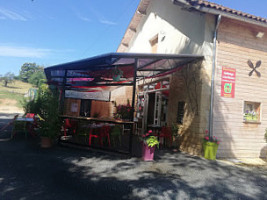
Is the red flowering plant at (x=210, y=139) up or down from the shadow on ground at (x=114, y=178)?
up

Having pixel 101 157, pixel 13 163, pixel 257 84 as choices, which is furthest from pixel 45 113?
pixel 257 84

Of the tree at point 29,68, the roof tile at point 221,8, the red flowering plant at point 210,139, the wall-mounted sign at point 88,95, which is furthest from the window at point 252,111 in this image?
the tree at point 29,68

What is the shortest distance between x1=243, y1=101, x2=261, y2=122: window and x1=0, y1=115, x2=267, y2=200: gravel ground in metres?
1.84

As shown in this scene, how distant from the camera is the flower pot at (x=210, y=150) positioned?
5303 mm

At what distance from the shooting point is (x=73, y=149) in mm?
5535

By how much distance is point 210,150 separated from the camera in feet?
17.4

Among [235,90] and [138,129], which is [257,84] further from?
[138,129]

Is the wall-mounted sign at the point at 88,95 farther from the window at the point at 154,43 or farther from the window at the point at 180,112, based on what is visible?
the window at the point at 180,112

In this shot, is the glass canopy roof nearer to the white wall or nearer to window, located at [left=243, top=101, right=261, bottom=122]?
the white wall

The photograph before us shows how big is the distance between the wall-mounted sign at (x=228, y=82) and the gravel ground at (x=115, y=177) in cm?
226

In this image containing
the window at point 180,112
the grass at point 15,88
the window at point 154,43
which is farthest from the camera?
the grass at point 15,88

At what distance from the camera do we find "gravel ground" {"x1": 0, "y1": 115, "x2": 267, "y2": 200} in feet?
9.41

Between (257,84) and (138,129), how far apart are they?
5671mm

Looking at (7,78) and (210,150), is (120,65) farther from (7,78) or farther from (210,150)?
(7,78)
